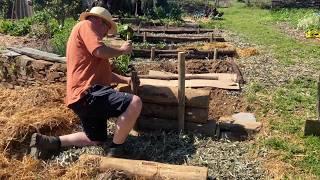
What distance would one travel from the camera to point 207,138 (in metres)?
5.65

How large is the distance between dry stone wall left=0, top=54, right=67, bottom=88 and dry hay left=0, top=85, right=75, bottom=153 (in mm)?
369

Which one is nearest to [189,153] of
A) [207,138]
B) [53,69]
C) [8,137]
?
[207,138]

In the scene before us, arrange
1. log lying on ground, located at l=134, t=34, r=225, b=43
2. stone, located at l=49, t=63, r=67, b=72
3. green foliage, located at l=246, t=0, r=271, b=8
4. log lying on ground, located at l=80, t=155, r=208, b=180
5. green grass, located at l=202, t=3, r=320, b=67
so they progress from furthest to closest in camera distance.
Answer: green foliage, located at l=246, t=0, r=271, b=8
log lying on ground, located at l=134, t=34, r=225, b=43
green grass, located at l=202, t=3, r=320, b=67
stone, located at l=49, t=63, r=67, b=72
log lying on ground, located at l=80, t=155, r=208, b=180

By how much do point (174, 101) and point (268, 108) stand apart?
1.98 m

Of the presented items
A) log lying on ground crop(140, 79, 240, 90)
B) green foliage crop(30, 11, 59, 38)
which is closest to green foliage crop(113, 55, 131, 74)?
log lying on ground crop(140, 79, 240, 90)

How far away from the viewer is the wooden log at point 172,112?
225 inches

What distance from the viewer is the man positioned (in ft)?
15.9

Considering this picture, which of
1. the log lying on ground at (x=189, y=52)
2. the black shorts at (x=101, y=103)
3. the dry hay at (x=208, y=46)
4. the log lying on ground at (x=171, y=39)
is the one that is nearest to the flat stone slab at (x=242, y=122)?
the black shorts at (x=101, y=103)

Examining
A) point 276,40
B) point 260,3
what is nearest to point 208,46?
point 276,40

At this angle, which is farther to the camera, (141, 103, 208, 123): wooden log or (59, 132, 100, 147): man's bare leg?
(141, 103, 208, 123): wooden log

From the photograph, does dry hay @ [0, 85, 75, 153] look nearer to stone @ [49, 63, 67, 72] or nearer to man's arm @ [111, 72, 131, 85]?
stone @ [49, 63, 67, 72]

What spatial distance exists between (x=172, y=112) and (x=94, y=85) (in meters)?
1.26

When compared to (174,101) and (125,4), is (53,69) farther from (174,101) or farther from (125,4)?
(125,4)

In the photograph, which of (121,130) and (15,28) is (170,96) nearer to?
(121,130)
